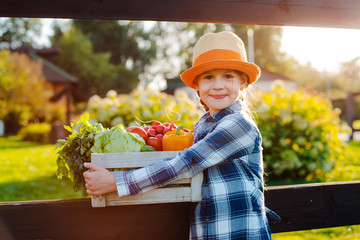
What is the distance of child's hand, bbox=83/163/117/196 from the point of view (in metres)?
1.67

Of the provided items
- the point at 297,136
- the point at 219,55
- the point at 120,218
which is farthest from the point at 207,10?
the point at 297,136

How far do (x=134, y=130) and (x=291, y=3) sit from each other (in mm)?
1276

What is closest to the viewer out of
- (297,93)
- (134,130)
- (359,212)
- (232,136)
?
(232,136)

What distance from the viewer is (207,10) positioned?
216 centimetres

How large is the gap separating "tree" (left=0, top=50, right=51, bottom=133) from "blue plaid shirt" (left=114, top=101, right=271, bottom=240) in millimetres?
21106

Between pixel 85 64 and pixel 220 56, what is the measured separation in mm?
35660

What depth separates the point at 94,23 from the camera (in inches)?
1574

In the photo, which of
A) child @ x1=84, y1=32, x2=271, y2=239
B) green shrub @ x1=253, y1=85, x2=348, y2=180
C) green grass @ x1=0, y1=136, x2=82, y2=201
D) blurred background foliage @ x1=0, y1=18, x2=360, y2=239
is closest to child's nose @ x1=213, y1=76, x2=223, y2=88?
child @ x1=84, y1=32, x2=271, y2=239

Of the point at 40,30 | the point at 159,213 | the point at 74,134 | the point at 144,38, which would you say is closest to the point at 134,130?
the point at 74,134

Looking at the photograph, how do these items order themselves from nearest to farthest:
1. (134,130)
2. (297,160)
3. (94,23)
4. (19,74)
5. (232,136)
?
(232,136)
(134,130)
(297,160)
(19,74)
(94,23)

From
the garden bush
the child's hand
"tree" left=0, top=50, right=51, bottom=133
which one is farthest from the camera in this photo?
"tree" left=0, top=50, right=51, bottom=133

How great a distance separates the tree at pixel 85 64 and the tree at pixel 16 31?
5.45 metres

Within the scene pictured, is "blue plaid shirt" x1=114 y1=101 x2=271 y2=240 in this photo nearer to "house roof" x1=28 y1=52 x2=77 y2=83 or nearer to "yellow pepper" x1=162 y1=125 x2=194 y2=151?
"yellow pepper" x1=162 y1=125 x2=194 y2=151

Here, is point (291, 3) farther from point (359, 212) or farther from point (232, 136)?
point (359, 212)
